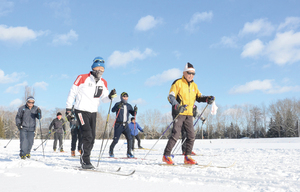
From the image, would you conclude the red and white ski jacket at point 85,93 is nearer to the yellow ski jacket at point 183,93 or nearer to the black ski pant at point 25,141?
the yellow ski jacket at point 183,93

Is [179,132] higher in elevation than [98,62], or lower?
lower

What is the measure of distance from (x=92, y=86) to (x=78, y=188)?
6.99ft

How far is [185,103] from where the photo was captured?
4852 mm

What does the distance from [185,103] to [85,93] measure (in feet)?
6.28

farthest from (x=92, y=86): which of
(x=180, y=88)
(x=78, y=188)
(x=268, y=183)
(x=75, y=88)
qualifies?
(x=268, y=183)

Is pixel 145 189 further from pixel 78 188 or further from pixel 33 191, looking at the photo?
pixel 33 191

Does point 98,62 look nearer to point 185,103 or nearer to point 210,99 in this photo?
point 185,103

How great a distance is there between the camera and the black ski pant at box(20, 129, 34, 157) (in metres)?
6.21

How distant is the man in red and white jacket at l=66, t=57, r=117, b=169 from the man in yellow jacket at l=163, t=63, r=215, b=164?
1.28 meters

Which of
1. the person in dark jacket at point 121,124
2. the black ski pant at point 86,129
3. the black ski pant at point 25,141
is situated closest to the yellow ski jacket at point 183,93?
the black ski pant at point 86,129

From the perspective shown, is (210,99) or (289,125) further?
(289,125)

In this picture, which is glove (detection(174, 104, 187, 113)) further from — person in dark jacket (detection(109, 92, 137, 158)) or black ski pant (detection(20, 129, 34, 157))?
black ski pant (detection(20, 129, 34, 157))

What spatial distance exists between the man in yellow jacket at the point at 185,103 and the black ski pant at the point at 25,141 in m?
3.73

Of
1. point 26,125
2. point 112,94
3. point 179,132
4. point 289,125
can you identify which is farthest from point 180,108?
point 289,125
